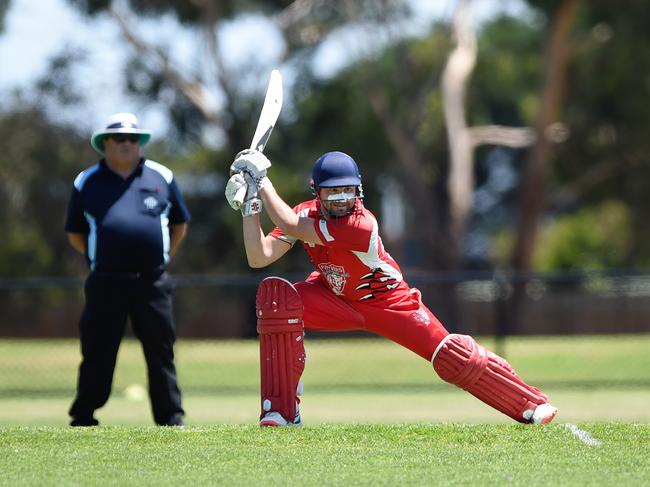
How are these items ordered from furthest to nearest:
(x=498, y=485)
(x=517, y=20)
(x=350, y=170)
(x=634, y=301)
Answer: (x=517, y=20), (x=634, y=301), (x=350, y=170), (x=498, y=485)

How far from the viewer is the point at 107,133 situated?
7.69m

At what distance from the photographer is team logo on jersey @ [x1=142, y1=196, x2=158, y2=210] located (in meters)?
7.76

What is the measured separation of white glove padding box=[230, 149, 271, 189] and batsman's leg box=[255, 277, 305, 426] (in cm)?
62

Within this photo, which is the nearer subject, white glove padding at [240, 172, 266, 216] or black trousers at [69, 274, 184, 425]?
white glove padding at [240, 172, 266, 216]

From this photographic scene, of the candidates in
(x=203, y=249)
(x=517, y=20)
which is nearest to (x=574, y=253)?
(x=517, y=20)

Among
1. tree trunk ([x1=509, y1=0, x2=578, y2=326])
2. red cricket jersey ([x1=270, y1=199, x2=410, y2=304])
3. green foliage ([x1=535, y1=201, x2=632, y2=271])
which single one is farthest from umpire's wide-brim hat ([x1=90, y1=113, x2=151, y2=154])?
green foliage ([x1=535, y1=201, x2=632, y2=271])

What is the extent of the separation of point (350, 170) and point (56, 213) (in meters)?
26.3

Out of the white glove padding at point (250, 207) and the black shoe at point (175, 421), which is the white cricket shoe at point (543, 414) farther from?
the black shoe at point (175, 421)

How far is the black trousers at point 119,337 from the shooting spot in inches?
300

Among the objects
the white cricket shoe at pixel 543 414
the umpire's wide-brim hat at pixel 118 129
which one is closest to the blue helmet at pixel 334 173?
the white cricket shoe at pixel 543 414

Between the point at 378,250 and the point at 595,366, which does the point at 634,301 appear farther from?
the point at 378,250

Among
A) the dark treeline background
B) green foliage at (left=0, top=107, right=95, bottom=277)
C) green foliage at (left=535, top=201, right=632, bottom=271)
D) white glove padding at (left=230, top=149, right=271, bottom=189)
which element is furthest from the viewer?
green foliage at (left=535, top=201, right=632, bottom=271)

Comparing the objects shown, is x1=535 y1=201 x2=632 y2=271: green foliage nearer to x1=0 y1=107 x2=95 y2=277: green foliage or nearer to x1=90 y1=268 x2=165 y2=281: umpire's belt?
x1=0 y1=107 x2=95 y2=277: green foliage

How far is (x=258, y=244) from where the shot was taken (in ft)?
20.5
